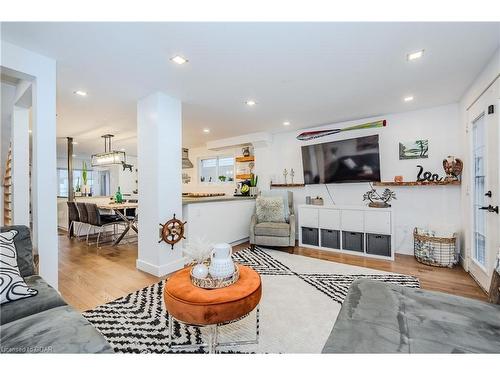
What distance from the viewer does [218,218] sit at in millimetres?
3996

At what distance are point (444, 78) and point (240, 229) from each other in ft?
12.2

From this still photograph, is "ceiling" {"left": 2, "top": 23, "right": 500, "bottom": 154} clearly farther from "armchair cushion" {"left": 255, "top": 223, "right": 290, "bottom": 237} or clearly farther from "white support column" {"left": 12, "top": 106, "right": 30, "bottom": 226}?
"armchair cushion" {"left": 255, "top": 223, "right": 290, "bottom": 237}

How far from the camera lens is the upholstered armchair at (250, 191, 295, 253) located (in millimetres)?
3787

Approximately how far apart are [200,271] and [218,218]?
2435 millimetres

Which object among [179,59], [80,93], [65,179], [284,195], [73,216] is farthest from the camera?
[65,179]

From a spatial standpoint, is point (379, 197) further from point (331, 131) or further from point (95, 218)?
point (95, 218)

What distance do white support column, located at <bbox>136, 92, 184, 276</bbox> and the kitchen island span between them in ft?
1.04

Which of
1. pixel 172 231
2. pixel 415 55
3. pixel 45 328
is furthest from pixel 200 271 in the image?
pixel 415 55

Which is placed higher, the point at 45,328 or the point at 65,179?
the point at 65,179

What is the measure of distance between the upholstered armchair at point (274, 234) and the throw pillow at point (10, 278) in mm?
2971

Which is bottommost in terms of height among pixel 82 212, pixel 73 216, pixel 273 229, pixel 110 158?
pixel 273 229

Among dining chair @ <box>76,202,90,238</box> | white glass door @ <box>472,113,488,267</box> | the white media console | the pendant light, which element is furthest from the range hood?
white glass door @ <box>472,113,488,267</box>

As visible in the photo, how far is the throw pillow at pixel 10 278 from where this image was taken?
129cm
